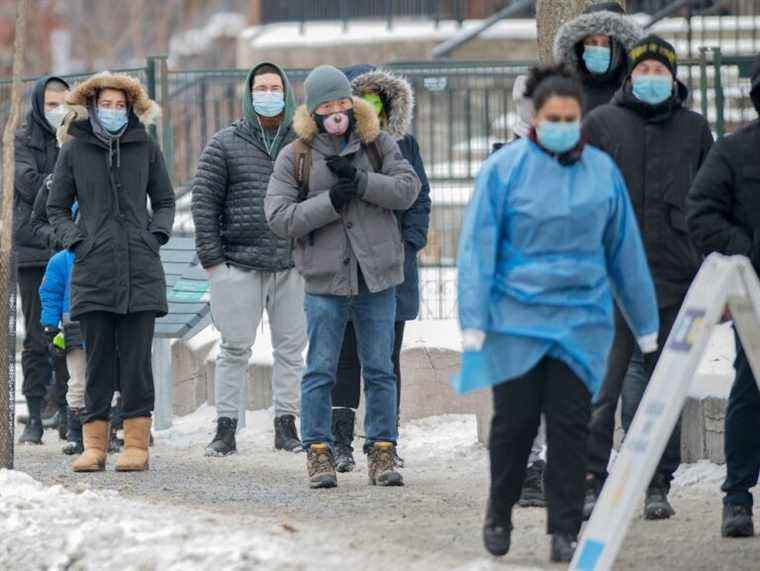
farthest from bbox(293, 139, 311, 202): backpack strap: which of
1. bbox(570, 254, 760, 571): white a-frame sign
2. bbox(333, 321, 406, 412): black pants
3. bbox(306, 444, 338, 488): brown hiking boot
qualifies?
bbox(570, 254, 760, 571): white a-frame sign

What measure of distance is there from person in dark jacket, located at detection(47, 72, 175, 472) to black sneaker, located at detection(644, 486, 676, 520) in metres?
3.03

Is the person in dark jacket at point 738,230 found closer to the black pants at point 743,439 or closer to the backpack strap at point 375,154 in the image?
the black pants at point 743,439

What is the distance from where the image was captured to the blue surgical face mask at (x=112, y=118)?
10547mm

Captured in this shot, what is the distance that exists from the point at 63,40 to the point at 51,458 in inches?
795

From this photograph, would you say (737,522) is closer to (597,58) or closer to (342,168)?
(597,58)

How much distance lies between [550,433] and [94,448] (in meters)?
3.69

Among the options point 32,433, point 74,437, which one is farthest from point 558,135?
point 32,433

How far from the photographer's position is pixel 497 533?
769 centimetres

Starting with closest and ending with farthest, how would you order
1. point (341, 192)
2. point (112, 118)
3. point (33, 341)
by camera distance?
point (341, 192) < point (112, 118) < point (33, 341)

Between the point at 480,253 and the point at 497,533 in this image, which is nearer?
the point at 480,253

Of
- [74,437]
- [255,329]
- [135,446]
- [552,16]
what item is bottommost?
[74,437]

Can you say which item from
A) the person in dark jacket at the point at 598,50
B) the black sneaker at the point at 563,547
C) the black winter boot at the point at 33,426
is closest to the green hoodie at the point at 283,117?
the person in dark jacket at the point at 598,50

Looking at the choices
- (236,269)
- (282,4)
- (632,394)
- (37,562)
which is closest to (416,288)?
(236,269)

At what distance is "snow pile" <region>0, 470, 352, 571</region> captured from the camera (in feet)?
24.9
